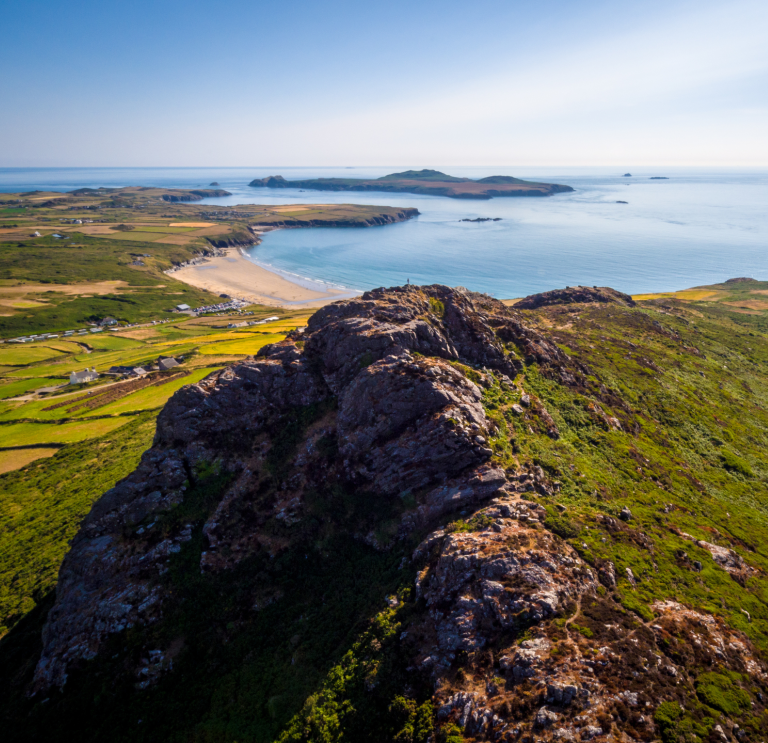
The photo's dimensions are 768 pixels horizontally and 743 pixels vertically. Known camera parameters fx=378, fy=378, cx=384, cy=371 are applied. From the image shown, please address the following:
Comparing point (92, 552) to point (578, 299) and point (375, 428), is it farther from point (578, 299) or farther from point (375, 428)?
point (578, 299)

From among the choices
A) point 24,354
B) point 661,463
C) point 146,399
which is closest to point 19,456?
point 146,399

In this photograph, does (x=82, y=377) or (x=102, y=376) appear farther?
(x=102, y=376)

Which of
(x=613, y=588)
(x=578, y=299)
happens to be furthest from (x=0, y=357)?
(x=578, y=299)

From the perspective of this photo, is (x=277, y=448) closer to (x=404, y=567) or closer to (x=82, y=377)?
(x=404, y=567)

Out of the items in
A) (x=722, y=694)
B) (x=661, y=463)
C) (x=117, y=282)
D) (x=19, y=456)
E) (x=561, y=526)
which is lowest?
(x=19, y=456)

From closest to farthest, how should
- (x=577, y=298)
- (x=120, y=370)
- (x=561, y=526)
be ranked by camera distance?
(x=561, y=526) < (x=120, y=370) < (x=577, y=298)

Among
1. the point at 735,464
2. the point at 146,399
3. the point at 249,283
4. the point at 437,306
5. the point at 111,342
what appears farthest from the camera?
the point at 249,283
